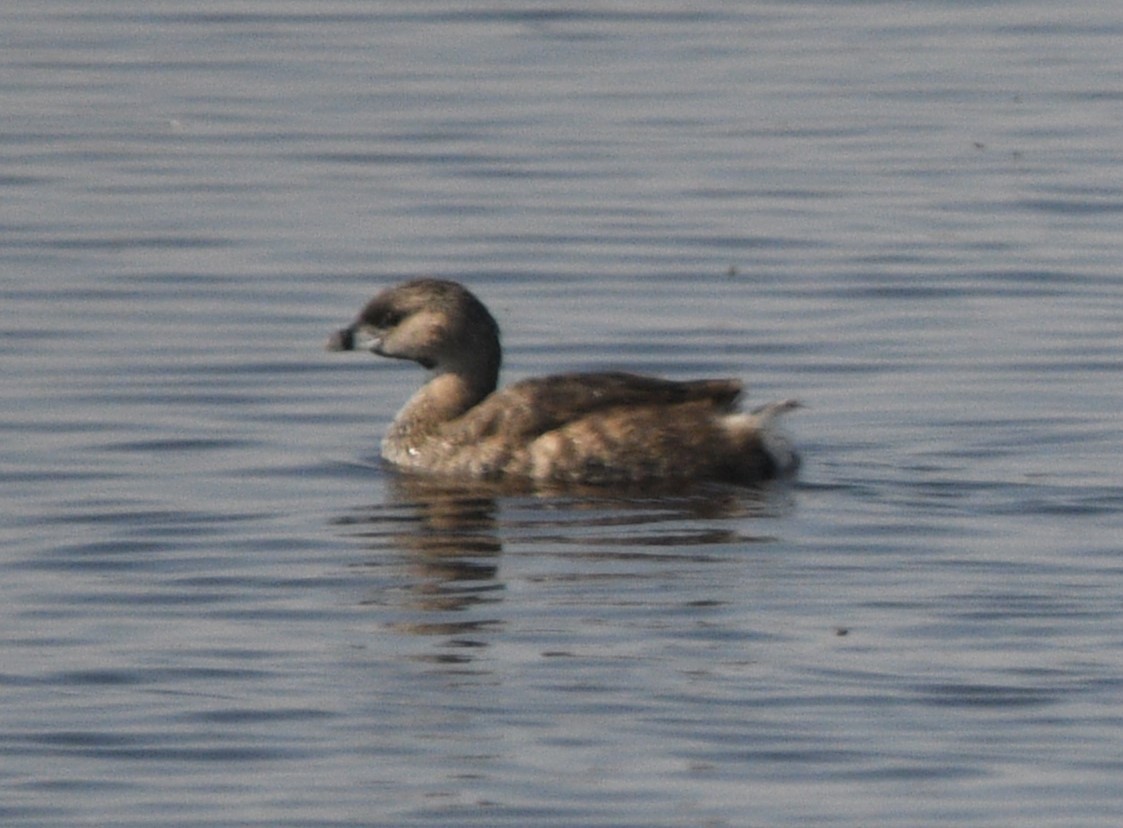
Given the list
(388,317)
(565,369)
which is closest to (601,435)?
(388,317)

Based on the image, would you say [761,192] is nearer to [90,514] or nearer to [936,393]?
Answer: [936,393]

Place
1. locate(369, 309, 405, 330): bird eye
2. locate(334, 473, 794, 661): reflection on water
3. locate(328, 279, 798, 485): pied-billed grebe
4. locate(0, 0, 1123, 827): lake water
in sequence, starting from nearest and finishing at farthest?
locate(0, 0, 1123, 827): lake water < locate(334, 473, 794, 661): reflection on water < locate(328, 279, 798, 485): pied-billed grebe < locate(369, 309, 405, 330): bird eye

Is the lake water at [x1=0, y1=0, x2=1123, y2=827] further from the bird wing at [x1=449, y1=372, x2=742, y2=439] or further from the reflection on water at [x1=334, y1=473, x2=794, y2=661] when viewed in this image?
the bird wing at [x1=449, y1=372, x2=742, y2=439]

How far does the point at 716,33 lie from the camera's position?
2416 cm

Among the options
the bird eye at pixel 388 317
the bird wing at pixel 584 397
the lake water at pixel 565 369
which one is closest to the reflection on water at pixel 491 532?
the lake water at pixel 565 369

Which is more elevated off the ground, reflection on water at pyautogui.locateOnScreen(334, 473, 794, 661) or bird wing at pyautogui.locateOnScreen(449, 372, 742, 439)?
bird wing at pyautogui.locateOnScreen(449, 372, 742, 439)

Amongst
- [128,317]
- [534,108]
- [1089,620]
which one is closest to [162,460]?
[128,317]

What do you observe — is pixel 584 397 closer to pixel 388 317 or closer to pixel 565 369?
pixel 388 317

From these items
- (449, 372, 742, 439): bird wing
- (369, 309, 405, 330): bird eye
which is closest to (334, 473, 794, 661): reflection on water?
(449, 372, 742, 439): bird wing

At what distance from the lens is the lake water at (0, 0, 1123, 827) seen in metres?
9.04

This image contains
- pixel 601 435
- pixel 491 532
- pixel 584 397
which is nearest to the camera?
pixel 491 532

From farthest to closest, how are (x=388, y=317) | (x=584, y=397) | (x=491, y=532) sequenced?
(x=388, y=317) < (x=584, y=397) < (x=491, y=532)

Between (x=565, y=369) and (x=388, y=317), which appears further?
(x=565, y=369)

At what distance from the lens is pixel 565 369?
1529cm
